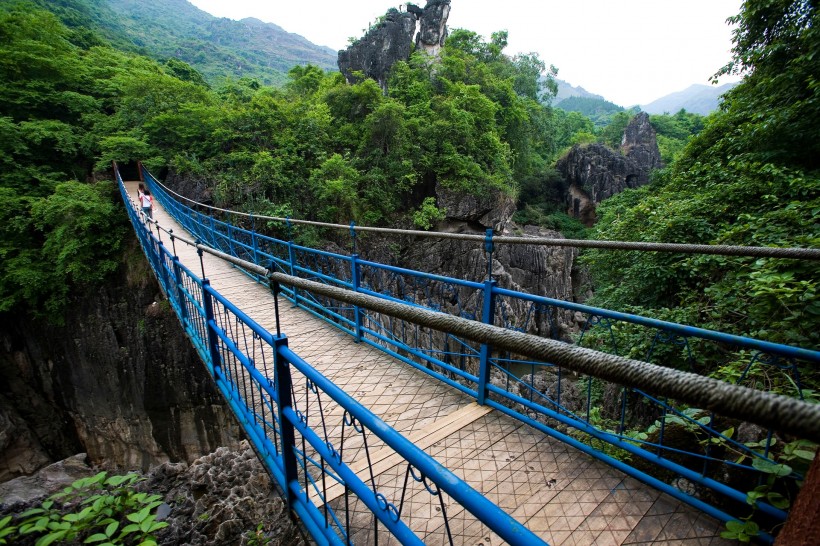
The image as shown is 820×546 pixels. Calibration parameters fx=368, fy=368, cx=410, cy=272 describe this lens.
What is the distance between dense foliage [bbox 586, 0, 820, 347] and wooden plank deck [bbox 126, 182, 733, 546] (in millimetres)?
1896

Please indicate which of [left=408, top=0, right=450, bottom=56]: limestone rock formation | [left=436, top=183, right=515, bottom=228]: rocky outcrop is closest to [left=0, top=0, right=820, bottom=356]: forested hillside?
[left=436, top=183, right=515, bottom=228]: rocky outcrop

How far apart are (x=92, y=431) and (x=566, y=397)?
41.1 feet

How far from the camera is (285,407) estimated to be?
5.79 ft

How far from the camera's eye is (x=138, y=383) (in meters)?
9.47

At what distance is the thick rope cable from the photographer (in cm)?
45

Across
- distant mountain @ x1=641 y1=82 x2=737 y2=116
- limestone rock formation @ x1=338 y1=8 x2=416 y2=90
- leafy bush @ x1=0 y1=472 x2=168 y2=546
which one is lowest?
leafy bush @ x1=0 y1=472 x2=168 y2=546

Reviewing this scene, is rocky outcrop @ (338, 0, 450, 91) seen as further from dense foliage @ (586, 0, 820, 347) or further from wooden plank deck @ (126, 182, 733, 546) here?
wooden plank deck @ (126, 182, 733, 546)

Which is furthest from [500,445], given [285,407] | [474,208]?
[474,208]

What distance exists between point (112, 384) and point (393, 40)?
22.5 m

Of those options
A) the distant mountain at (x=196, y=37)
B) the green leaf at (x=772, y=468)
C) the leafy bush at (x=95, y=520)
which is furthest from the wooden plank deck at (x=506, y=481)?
the distant mountain at (x=196, y=37)

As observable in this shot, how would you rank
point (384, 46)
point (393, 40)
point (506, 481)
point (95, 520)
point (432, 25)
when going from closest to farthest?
point (506, 481) < point (95, 520) < point (393, 40) < point (384, 46) < point (432, 25)

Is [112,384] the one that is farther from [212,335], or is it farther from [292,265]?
[212,335]

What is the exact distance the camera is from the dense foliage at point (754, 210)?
3109mm

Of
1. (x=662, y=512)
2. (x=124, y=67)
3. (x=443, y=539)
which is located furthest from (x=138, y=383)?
(x=124, y=67)
